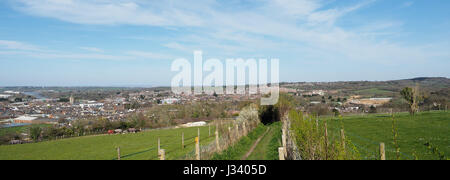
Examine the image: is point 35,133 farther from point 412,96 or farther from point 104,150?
point 412,96

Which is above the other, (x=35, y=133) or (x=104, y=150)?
(x=104, y=150)

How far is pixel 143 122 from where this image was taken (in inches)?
1526

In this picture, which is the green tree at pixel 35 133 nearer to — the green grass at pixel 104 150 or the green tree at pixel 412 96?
the green grass at pixel 104 150

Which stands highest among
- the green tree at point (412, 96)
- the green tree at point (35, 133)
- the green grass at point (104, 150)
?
the green tree at point (412, 96)

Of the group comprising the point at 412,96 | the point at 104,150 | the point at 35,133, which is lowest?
the point at 35,133

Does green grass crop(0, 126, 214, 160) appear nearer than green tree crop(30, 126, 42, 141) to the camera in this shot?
Yes

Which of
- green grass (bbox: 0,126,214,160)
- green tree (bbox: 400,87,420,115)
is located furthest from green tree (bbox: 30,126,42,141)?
green tree (bbox: 400,87,420,115)

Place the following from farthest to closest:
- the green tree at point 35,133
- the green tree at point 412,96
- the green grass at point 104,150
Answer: the green tree at point 35,133 → the green tree at point 412,96 → the green grass at point 104,150

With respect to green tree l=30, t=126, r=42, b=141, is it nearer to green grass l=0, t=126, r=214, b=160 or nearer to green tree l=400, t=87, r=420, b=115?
green grass l=0, t=126, r=214, b=160

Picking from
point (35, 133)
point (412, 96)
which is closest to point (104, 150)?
point (35, 133)


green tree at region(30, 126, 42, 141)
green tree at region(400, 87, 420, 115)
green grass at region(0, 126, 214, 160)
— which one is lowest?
green tree at region(30, 126, 42, 141)

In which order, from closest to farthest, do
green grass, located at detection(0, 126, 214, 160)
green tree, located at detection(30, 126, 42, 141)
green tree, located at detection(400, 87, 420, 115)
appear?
green grass, located at detection(0, 126, 214, 160), green tree, located at detection(400, 87, 420, 115), green tree, located at detection(30, 126, 42, 141)

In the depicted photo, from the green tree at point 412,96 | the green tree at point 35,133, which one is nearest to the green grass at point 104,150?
the green tree at point 35,133
